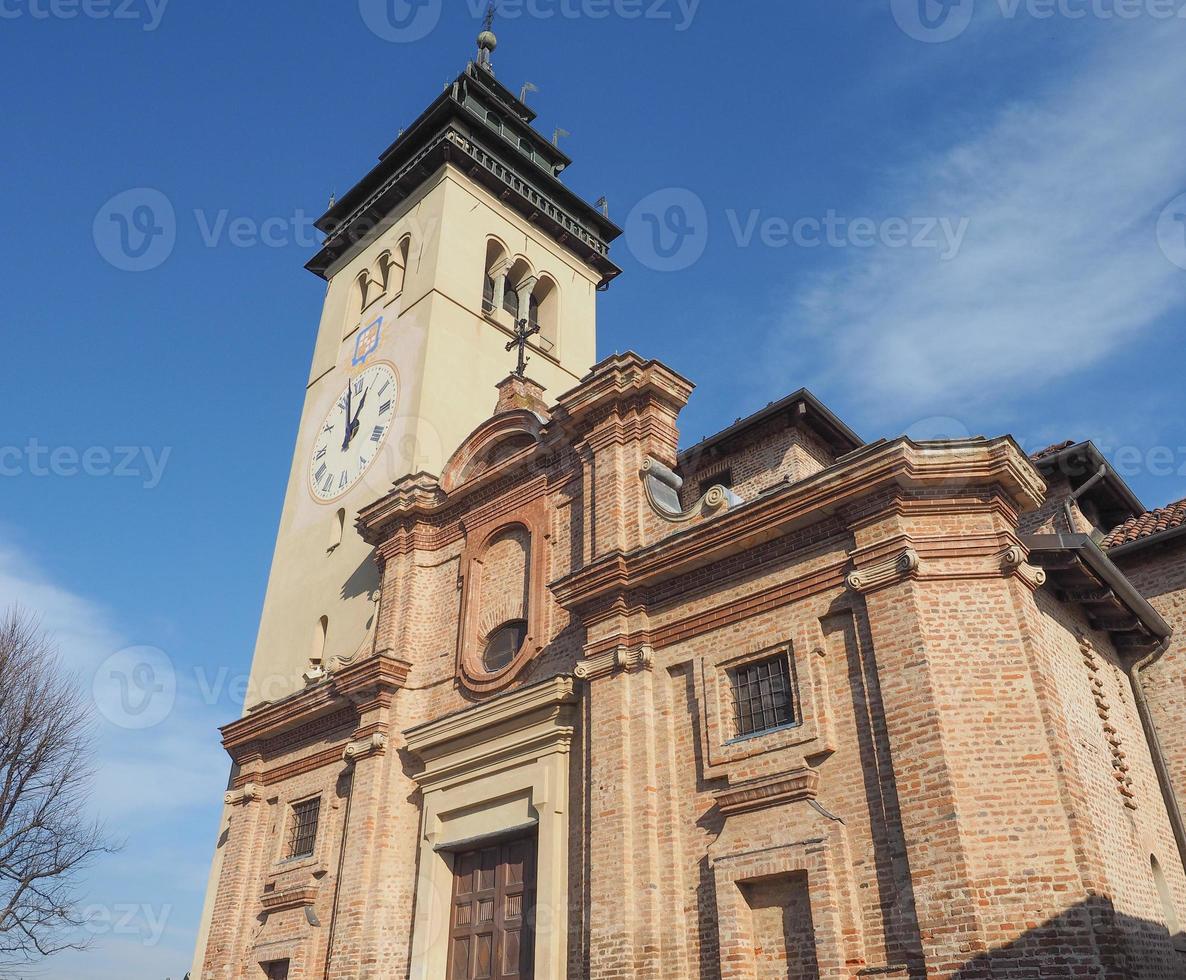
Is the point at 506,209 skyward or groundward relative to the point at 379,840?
skyward

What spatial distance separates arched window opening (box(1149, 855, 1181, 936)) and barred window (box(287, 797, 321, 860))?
1228cm

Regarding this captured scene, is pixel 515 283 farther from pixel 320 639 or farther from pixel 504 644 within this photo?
pixel 504 644

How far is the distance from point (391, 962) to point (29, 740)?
11.3 meters

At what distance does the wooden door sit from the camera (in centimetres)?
1346

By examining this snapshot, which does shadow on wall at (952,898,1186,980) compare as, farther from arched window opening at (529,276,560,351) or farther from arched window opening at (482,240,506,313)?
arched window opening at (529,276,560,351)

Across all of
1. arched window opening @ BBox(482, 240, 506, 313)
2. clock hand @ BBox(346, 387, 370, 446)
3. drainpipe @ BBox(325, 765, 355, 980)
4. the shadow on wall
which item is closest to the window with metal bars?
the shadow on wall

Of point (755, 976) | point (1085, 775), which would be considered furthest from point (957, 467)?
point (755, 976)

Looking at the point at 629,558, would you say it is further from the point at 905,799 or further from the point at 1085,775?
the point at 1085,775

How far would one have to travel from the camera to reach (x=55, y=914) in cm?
2098

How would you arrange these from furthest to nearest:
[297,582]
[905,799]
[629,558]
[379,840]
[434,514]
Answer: [297,582], [434,514], [379,840], [629,558], [905,799]

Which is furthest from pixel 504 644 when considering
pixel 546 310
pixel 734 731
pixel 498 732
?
pixel 546 310

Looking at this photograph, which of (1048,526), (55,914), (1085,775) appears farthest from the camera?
(55,914)

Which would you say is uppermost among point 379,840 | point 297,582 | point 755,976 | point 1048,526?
point 297,582

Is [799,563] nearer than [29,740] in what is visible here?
Yes
